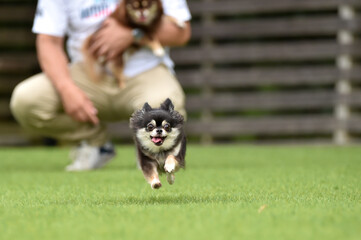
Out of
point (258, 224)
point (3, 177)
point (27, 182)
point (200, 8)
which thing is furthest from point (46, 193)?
point (200, 8)

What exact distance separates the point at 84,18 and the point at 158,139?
172 centimetres

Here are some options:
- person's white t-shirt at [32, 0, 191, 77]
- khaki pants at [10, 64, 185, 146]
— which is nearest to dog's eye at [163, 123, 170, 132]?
khaki pants at [10, 64, 185, 146]

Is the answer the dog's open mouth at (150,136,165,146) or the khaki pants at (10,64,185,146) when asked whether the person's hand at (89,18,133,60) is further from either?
the dog's open mouth at (150,136,165,146)

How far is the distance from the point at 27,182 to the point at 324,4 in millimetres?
3603

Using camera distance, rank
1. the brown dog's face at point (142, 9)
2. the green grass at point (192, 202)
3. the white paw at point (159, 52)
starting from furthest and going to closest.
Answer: the white paw at point (159, 52) < the brown dog's face at point (142, 9) < the green grass at point (192, 202)

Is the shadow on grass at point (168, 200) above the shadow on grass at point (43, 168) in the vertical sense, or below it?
above

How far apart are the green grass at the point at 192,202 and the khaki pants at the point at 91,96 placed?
0.87 feet

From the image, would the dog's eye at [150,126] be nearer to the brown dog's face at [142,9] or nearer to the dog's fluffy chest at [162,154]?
the dog's fluffy chest at [162,154]

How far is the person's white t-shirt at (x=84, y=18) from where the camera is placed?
3861mm

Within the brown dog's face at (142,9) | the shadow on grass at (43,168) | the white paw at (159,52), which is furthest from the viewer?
the shadow on grass at (43,168)

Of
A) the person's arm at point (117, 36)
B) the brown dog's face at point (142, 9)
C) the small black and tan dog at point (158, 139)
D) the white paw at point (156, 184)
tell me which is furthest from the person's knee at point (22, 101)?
the white paw at point (156, 184)

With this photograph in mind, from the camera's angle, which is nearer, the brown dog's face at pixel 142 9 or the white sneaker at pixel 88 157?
the brown dog's face at pixel 142 9

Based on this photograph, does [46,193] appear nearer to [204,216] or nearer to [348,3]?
[204,216]

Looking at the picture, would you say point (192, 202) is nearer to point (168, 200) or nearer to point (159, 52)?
point (168, 200)
